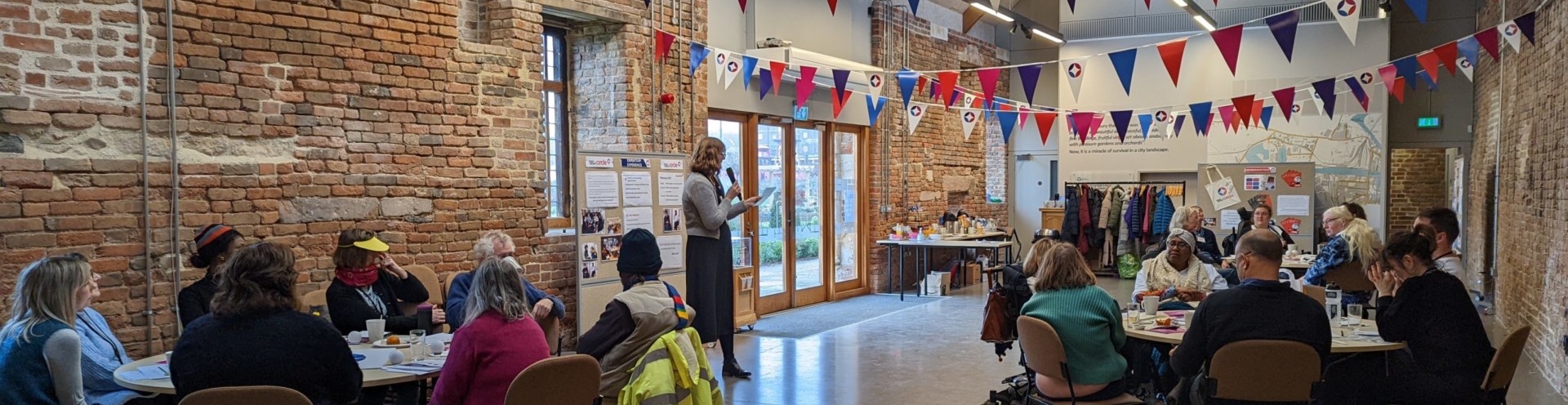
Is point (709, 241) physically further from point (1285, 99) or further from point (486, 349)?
point (1285, 99)

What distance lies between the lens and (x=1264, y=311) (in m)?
3.57

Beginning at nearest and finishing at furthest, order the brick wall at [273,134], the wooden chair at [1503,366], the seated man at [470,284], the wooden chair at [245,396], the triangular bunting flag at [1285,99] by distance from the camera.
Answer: the wooden chair at [245,396]
the wooden chair at [1503,366]
the brick wall at [273,134]
the seated man at [470,284]
the triangular bunting flag at [1285,99]

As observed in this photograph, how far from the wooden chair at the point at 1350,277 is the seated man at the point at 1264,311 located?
3133 mm

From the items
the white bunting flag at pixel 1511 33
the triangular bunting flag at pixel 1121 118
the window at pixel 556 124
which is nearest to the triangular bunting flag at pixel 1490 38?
the white bunting flag at pixel 1511 33

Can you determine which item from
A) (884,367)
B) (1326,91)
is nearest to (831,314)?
(884,367)

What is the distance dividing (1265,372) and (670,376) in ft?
7.14

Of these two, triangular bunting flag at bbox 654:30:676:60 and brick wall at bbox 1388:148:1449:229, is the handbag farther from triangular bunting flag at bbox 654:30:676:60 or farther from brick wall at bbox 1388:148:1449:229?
triangular bunting flag at bbox 654:30:676:60

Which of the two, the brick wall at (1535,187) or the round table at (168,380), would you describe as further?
the brick wall at (1535,187)

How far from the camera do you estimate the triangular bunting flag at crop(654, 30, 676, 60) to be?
23.7ft

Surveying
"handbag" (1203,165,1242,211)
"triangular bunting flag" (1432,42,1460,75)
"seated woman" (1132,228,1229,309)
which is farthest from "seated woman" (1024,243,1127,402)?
"handbag" (1203,165,1242,211)

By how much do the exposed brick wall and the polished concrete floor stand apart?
2.81 m

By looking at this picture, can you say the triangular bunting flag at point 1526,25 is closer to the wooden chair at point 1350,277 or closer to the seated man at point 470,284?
the wooden chair at point 1350,277

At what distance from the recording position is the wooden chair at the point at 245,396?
2.81m

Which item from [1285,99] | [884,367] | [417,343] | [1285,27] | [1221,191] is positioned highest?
[1285,27]
